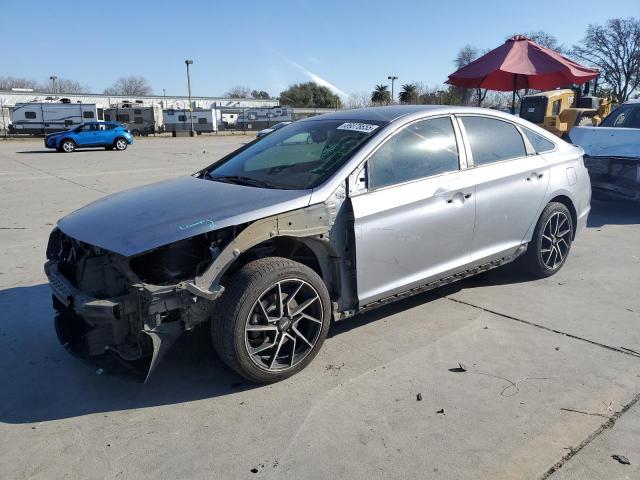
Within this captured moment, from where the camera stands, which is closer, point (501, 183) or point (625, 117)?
point (501, 183)

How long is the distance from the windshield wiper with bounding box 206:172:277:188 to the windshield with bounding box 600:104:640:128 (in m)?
7.47

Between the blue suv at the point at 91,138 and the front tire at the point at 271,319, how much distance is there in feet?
84.0

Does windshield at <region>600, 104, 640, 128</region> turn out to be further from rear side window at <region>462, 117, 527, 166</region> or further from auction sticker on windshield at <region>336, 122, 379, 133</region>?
auction sticker on windshield at <region>336, 122, 379, 133</region>

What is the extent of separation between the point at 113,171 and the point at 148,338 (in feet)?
45.1

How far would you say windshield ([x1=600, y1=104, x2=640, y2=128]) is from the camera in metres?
8.72

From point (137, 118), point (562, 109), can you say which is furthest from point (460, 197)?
point (137, 118)

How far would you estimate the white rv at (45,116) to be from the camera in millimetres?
40500

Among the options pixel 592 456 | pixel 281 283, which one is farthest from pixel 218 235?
pixel 592 456

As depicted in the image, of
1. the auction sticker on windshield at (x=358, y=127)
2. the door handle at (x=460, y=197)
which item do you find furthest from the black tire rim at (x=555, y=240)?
the auction sticker on windshield at (x=358, y=127)

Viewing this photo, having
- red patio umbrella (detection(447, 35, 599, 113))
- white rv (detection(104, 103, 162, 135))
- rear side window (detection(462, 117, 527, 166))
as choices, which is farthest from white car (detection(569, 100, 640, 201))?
white rv (detection(104, 103, 162, 135))

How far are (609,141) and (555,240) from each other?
402 cm

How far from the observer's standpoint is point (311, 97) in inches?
3455

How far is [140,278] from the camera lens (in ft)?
10.0

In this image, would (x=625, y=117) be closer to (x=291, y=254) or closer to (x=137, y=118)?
(x=291, y=254)
